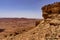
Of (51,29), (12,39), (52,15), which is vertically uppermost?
(52,15)

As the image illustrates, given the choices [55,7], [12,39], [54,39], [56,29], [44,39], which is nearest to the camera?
[54,39]

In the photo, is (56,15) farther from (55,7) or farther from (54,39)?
(54,39)

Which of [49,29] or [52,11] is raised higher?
[52,11]

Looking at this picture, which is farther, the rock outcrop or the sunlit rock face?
the sunlit rock face

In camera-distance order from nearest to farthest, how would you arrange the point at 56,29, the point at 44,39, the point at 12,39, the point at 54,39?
the point at 54,39 < the point at 44,39 < the point at 56,29 < the point at 12,39

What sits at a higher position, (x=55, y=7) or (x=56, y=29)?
(x=55, y=7)

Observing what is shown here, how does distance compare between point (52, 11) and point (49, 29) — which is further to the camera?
point (52, 11)

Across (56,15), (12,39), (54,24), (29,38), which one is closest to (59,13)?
(56,15)

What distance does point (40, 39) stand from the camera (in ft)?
49.8

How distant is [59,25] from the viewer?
52.7 feet

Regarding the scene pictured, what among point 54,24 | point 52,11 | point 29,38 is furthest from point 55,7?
point 29,38

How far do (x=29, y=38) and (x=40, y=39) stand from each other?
5.75ft

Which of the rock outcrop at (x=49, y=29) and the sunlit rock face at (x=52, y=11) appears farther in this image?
the sunlit rock face at (x=52, y=11)

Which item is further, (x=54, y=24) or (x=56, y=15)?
(x=56, y=15)
